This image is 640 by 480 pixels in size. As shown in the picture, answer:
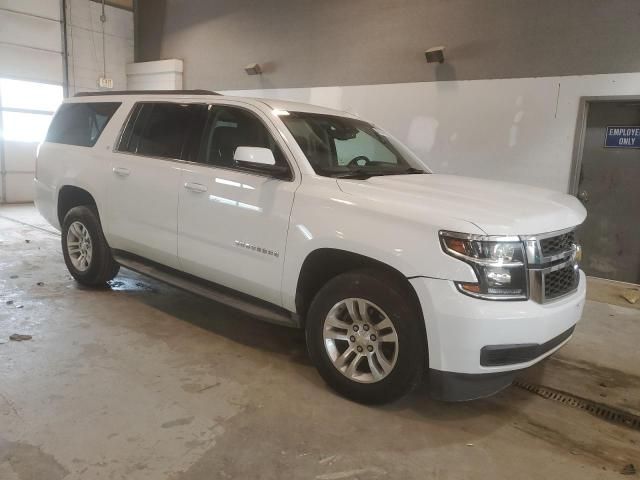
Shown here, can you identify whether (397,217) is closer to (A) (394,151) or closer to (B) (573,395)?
(A) (394,151)

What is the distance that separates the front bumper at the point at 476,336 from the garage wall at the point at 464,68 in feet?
14.5

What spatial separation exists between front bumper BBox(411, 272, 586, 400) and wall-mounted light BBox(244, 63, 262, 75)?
8176 millimetres

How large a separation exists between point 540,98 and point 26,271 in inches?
257

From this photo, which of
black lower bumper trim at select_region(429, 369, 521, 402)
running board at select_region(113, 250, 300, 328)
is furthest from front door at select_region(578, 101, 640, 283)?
running board at select_region(113, 250, 300, 328)

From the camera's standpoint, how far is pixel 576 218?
10.3ft

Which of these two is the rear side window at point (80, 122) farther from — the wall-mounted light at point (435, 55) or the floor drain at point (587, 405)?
the wall-mounted light at point (435, 55)

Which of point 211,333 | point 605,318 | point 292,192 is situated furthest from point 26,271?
point 605,318

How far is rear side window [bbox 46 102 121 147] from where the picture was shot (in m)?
4.77

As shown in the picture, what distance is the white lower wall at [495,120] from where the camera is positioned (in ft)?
21.0

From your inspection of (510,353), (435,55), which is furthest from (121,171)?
(435,55)

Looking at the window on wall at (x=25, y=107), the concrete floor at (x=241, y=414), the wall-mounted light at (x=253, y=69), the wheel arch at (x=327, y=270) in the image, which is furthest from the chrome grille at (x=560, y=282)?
the window on wall at (x=25, y=107)

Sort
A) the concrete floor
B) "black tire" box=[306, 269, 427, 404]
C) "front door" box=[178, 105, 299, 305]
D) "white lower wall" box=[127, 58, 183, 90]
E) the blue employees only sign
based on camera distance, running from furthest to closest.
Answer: "white lower wall" box=[127, 58, 183, 90] → the blue employees only sign → "front door" box=[178, 105, 299, 305] → "black tire" box=[306, 269, 427, 404] → the concrete floor

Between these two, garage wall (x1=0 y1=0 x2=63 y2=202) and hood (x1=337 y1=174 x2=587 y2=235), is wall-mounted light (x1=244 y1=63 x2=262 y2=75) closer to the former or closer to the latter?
garage wall (x1=0 y1=0 x2=63 y2=202)

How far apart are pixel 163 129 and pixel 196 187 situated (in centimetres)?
81
